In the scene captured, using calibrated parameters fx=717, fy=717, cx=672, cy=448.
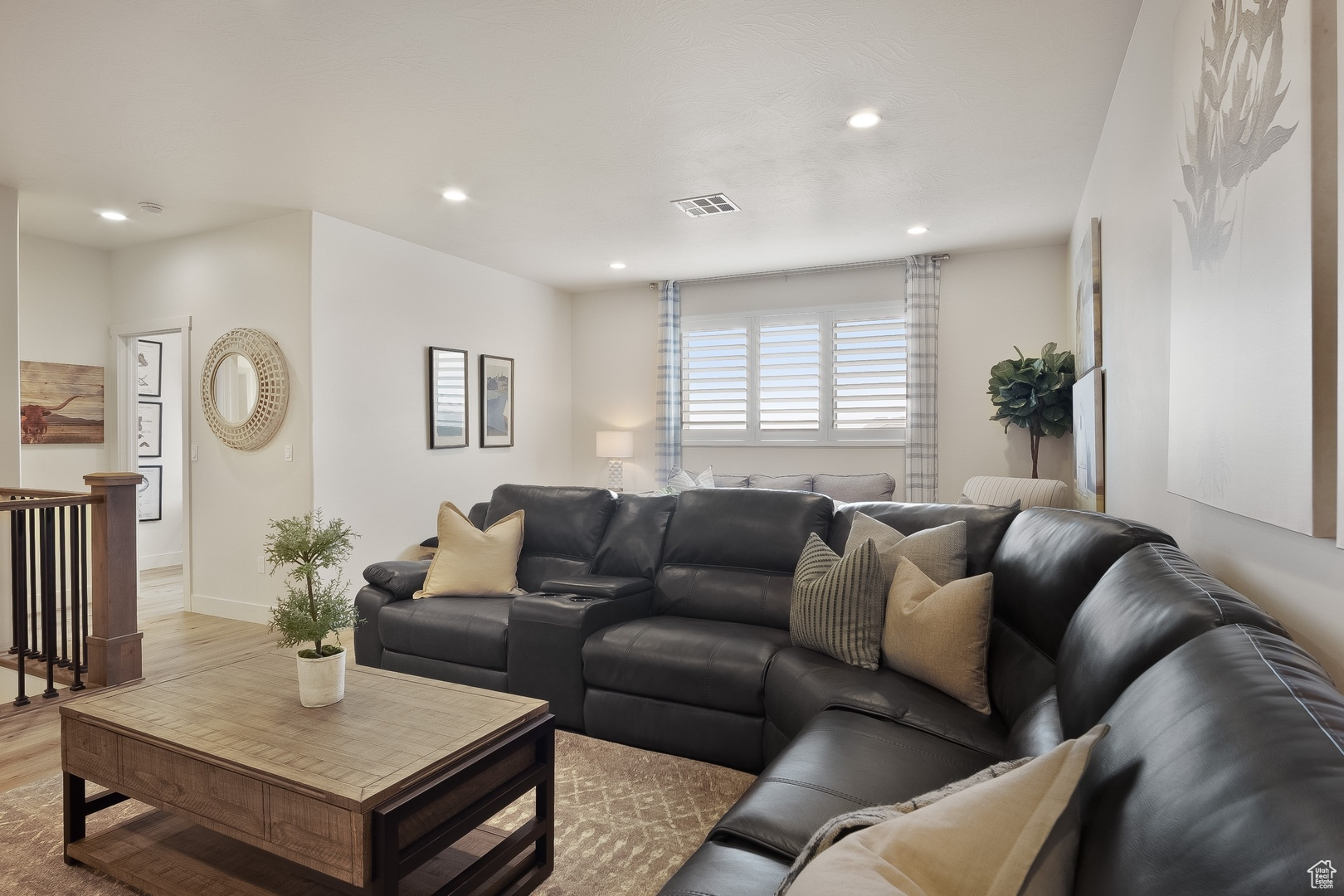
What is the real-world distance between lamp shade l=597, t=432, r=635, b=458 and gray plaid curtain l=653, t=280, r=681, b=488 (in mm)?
314

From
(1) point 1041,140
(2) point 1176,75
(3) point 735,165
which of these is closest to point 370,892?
(2) point 1176,75

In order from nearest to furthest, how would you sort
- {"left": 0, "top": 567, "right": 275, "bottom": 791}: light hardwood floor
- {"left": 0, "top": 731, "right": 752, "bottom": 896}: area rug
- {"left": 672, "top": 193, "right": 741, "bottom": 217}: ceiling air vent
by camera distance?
{"left": 0, "top": 731, "right": 752, "bottom": 896}: area rug → {"left": 0, "top": 567, "right": 275, "bottom": 791}: light hardwood floor → {"left": 672, "top": 193, "right": 741, "bottom": 217}: ceiling air vent

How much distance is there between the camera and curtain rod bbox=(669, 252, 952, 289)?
6021 millimetres

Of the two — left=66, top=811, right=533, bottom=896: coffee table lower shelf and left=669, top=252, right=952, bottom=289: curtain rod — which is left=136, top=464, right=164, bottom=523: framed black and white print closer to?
left=669, top=252, right=952, bottom=289: curtain rod

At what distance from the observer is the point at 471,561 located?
3.51m

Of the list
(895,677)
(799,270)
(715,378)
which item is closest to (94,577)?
(895,677)

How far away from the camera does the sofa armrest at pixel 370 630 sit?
3.39 meters

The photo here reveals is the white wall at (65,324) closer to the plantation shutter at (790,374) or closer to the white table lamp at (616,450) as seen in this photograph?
the white table lamp at (616,450)

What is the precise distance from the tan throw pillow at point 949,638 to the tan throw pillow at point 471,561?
6.54 feet

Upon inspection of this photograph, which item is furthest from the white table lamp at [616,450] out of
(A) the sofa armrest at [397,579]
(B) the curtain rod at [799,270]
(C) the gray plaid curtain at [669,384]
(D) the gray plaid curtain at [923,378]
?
(A) the sofa armrest at [397,579]

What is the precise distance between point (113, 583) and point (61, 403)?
2.80 metres

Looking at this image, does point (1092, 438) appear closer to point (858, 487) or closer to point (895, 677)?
point (895, 677)

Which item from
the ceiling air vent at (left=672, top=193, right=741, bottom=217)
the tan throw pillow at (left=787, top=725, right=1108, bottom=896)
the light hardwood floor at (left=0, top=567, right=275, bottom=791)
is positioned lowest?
the light hardwood floor at (left=0, top=567, right=275, bottom=791)

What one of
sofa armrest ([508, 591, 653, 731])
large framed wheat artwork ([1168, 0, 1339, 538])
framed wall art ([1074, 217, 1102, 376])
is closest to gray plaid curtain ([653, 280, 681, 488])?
framed wall art ([1074, 217, 1102, 376])
